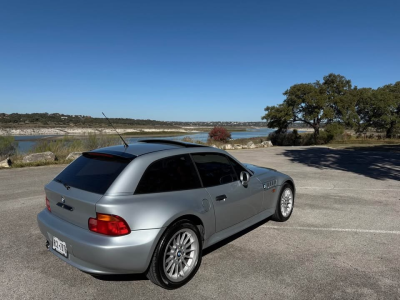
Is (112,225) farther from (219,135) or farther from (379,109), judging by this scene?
(379,109)

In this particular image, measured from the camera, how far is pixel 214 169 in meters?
3.79

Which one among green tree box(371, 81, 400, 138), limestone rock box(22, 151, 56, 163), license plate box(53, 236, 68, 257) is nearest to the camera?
license plate box(53, 236, 68, 257)

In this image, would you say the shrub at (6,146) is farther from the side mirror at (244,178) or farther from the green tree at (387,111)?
the green tree at (387,111)

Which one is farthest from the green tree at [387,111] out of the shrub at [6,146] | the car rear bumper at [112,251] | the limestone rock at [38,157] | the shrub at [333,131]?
the car rear bumper at [112,251]

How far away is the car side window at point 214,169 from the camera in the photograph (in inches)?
139

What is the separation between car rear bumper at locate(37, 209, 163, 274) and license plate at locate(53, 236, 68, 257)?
0.09m

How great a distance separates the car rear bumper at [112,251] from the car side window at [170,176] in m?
0.46

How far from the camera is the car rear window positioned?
114 inches

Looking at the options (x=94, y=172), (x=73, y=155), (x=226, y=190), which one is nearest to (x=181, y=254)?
(x=226, y=190)

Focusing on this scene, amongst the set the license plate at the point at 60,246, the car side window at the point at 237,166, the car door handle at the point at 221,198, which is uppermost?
the car side window at the point at 237,166

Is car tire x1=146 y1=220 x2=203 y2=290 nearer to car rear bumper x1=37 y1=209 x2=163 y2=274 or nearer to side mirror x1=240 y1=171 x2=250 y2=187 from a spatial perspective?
car rear bumper x1=37 y1=209 x2=163 y2=274

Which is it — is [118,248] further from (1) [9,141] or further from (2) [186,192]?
(1) [9,141]

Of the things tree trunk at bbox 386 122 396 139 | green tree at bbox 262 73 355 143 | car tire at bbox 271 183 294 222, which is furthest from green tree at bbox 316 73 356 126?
car tire at bbox 271 183 294 222

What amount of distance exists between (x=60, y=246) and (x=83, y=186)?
2.20 feet
